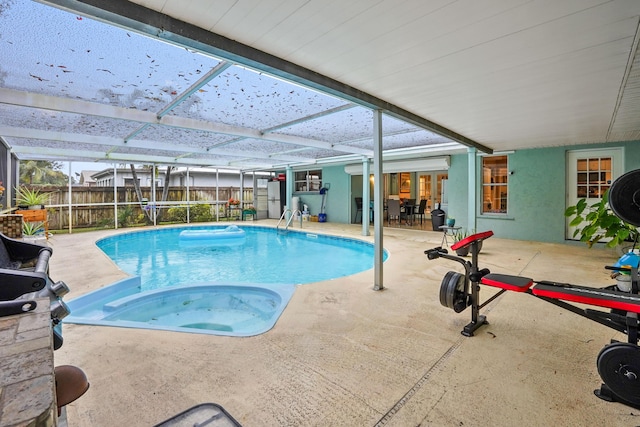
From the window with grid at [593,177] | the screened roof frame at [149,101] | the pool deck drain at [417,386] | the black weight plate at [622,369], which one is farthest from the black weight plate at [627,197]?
the window with grid at [593,177]

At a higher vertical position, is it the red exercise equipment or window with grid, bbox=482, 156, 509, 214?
window with grid, bbox=482, 156, 509, 214

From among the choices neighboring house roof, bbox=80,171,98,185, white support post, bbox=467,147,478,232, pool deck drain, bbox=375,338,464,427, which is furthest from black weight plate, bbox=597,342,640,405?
neighboring house roof, bbox=80,171,98,185

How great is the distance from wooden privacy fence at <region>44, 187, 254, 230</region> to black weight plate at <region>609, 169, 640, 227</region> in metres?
12.1

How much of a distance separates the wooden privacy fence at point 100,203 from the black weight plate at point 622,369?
1199 cm

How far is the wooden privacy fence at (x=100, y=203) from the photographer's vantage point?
384 inches

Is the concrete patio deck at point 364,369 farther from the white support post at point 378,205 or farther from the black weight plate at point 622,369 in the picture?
the white support post at point 378,205

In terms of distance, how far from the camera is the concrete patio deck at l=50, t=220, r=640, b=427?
5.04 feet

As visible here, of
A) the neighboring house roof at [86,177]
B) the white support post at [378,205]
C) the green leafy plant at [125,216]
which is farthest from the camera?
the neighboring house roof at [86,177]

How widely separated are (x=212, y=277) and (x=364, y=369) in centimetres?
396

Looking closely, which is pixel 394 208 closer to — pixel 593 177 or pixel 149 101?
pixel 593 177

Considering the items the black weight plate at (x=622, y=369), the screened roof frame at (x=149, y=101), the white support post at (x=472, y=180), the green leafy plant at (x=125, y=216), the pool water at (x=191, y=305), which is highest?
the screened roof frame at (x=149, y=101)

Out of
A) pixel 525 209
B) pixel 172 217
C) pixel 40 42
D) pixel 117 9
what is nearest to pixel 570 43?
pixel 117 9

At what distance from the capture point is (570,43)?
2092 mm

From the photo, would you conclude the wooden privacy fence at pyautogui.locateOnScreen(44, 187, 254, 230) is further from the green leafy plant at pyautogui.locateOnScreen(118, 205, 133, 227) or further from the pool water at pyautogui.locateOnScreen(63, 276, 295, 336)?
the pool water at pyautogui.locateOnScreen(63, 276, 295, 336)
